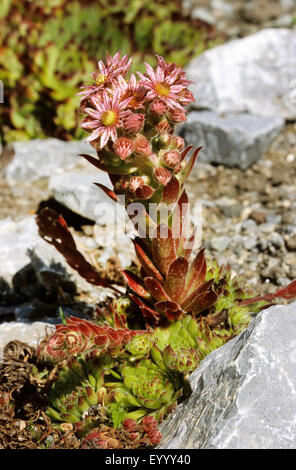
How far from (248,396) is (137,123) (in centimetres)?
132

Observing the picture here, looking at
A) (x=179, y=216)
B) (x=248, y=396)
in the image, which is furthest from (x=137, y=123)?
(x=248, y=396)

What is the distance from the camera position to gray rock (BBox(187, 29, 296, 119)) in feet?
20.0

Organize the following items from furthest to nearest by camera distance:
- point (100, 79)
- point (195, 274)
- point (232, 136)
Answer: point (232, 136) < point (195, 274) < point (100, 79)

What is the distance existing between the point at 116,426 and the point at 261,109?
4112mm

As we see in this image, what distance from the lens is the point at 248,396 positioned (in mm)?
2539

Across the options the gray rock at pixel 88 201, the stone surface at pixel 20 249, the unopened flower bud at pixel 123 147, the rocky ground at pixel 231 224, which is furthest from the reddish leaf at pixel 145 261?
the gray rock at pixel 88 201

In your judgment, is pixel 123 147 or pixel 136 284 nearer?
pixel 123 147

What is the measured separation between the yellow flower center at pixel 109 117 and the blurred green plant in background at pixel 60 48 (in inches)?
123

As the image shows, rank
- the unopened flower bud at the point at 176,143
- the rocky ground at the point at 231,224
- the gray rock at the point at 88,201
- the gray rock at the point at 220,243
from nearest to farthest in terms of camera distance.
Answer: the unopened flower bud at the point at 176,143 < the rocky ground at the point at 231,224 < the gray rock at the point at 220,243 < the gray rock at the point at 88,201

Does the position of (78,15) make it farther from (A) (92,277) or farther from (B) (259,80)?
(A) (92,277)

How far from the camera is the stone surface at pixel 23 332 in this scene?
142 inches

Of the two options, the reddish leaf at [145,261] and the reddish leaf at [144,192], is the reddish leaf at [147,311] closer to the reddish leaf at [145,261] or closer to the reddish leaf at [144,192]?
the reddish leaf at [145,261]

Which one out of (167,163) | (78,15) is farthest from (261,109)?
Answer: (167,163)

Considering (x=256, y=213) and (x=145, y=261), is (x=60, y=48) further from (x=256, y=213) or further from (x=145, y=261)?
(x=145, y=261)
